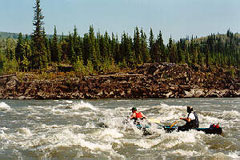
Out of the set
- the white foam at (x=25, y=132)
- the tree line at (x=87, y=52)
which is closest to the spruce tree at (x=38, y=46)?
the tree line at (x=87, y=52)

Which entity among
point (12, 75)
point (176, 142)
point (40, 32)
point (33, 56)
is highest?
point (40, 32)

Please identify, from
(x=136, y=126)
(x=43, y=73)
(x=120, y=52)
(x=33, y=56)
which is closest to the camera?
(x=136, y=126)

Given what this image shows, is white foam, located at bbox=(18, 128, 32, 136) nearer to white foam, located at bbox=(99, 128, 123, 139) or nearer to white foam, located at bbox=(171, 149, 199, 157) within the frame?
white foam, located at bbox=(99, 128, 123, 139)

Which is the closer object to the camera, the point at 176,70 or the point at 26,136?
the point at 26,136

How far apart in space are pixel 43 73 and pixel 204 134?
63.5 metres

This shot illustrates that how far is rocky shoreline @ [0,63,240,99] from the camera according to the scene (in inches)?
2603

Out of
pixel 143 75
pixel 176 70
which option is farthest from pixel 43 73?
A: pixel 176 70

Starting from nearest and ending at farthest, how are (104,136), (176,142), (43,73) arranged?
1. (176,142)
2. (104,136)
3. (43,73)

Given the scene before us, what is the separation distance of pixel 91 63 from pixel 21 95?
2740 cm

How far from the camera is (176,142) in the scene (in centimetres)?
1467

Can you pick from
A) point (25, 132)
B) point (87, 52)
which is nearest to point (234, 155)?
point (25, 132)

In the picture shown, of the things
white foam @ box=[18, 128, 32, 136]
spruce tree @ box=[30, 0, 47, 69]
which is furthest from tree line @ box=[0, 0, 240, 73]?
white foam @ box=[18, 128, 32, 136]

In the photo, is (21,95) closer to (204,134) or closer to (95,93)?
(95,93)

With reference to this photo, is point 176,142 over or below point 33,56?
below
